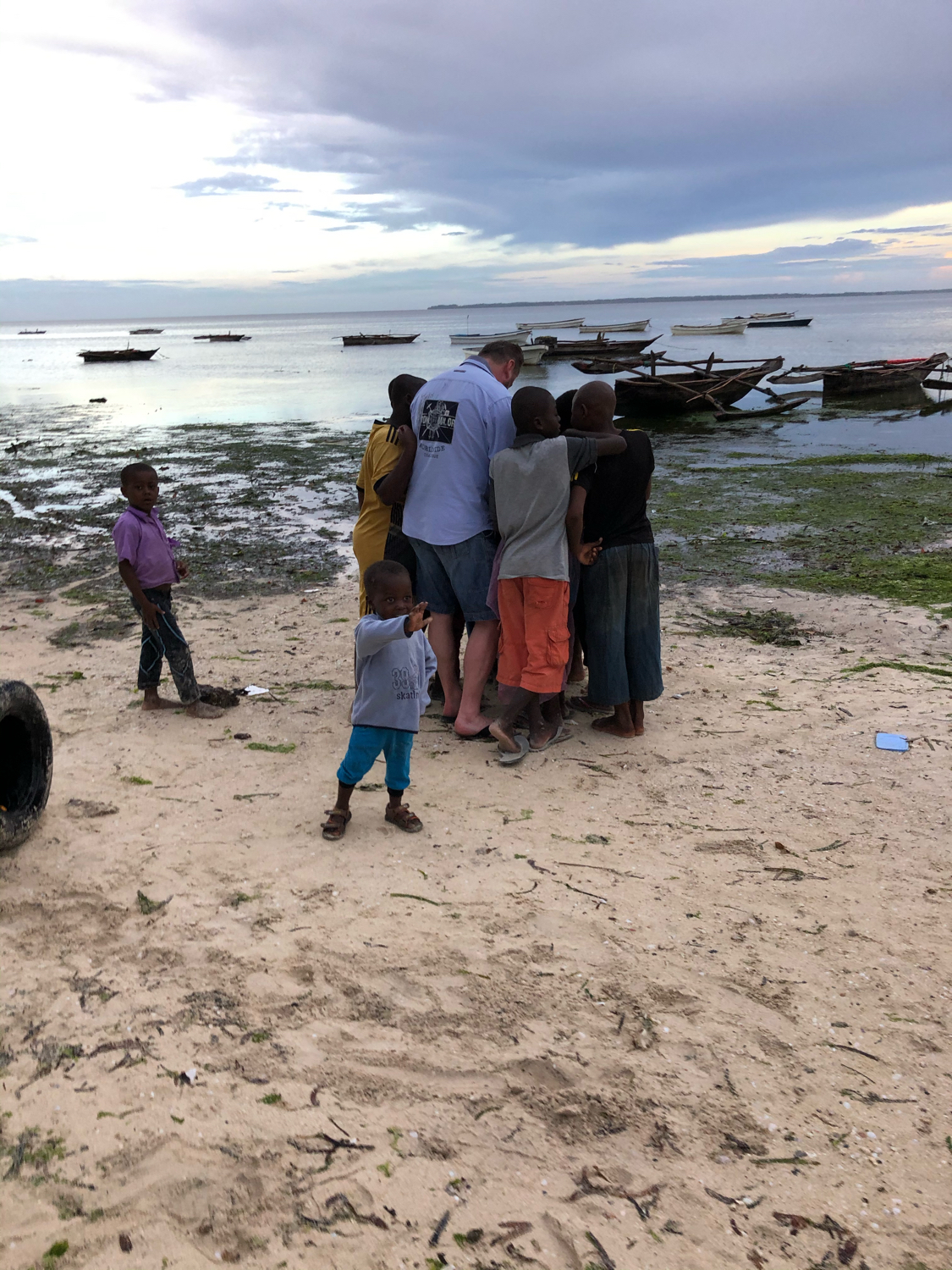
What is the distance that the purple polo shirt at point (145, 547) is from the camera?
4629 mm

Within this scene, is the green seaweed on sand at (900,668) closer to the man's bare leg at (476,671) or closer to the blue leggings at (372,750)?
the man's bare leg at (476,671)

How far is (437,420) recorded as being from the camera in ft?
14.5

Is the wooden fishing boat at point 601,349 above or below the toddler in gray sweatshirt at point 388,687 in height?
above

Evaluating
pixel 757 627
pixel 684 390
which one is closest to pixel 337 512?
pixel 757 627

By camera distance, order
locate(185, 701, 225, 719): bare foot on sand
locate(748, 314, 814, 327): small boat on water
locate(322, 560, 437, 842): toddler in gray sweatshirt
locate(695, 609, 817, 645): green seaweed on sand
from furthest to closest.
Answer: locate(748, 314, 814, 327): small boat on water < locate(695, 609, 817, 645): green seaweed on sand < locate(185, 701, 225, 719): bare foot on sand < locate(322, 560, 437, 842): toddler in gray sweatshirt

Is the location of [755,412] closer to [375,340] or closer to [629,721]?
[629,721]

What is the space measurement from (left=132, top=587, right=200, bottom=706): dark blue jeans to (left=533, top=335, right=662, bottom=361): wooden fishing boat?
2704 centimetres

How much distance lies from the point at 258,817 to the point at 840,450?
630 inches

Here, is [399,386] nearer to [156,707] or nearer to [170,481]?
[156,707]

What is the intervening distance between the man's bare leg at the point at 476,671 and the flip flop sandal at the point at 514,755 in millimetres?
295

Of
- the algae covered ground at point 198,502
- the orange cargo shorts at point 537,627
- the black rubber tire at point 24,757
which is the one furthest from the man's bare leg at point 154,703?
the algae covered ground at point 198,502

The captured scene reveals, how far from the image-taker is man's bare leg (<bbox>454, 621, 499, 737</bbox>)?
468 cm

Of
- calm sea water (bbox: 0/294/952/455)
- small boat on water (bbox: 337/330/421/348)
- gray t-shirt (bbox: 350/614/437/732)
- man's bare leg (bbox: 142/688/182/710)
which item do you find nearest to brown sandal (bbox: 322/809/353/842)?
gray t-shirt (bbox: 350/614/437/732)

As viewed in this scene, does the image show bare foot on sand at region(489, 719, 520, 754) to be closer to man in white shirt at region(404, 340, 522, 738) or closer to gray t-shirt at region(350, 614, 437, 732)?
man in white shirt at region(404, 340, 522, 738)
